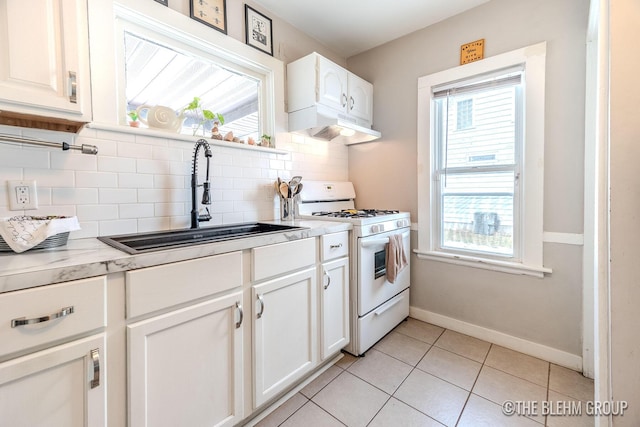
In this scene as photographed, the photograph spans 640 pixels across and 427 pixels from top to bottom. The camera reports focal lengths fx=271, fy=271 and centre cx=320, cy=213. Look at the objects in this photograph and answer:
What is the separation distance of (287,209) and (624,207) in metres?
1.81

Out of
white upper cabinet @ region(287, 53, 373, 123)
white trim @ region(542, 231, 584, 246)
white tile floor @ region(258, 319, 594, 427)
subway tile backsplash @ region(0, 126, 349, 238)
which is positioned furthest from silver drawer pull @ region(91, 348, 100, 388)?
white trim @ region(542, 231, 584, 246)

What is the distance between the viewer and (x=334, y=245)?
5.66 ft

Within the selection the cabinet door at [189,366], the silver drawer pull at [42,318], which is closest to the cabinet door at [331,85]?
the cabinet door at [189,366]

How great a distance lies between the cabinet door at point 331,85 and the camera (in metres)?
2.12

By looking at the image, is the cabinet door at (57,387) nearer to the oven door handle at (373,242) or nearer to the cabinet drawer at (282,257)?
the cabinet drawer at (282,257)

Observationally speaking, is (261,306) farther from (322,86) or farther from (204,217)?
(322,86)

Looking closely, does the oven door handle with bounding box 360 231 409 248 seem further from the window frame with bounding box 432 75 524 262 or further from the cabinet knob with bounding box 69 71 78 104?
the cabinet knob with bounding box 69 71 78 104

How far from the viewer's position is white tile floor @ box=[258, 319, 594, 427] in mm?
1364

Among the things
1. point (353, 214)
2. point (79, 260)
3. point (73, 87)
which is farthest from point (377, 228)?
point (73, 87)

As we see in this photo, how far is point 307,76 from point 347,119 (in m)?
0.49

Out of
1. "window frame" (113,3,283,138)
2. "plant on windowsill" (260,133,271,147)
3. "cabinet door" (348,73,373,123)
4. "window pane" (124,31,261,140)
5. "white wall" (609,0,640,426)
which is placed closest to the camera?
"white wall" (609,0,640,426)

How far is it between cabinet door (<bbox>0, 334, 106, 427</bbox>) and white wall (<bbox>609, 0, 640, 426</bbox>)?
1724 millimetres

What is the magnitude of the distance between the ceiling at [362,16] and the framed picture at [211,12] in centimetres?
35

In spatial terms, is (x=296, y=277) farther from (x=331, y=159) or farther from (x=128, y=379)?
(x=331, y=159)
